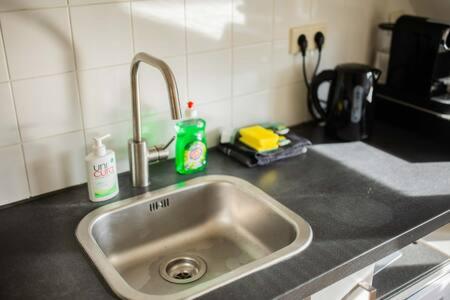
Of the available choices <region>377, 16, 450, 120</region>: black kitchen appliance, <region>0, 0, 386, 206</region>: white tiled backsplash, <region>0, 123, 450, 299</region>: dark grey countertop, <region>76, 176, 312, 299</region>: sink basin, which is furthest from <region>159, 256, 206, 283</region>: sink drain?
<region>377, 16, 450, 120</region>: black kitchen appliance

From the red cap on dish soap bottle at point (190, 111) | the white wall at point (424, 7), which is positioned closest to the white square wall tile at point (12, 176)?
the red cap on dish soap bottle at point (190, 111)

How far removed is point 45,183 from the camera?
1214 mm

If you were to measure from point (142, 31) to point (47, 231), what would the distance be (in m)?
0.52

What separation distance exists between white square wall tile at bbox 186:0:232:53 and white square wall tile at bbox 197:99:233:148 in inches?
6.4

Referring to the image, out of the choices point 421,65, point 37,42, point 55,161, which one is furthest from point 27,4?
point 421,65

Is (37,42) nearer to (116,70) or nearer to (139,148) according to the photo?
(116,70)

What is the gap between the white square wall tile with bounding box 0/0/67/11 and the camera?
3.40 feet

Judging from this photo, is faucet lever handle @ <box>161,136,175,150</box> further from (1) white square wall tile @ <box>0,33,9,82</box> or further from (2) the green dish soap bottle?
(1) white square wall tile @ <box>0,33,9,82</box>

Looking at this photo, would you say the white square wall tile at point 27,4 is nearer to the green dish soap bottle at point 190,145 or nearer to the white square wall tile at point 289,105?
the green dish soap bottle at point 190,145

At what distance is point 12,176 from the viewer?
1159 mm

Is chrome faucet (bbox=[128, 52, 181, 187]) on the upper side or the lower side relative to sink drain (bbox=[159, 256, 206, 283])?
upper

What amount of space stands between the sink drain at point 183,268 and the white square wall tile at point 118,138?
0.29m

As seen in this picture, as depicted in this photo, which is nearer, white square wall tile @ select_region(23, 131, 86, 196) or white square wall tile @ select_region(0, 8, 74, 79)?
white square wall tile @ select_region(0, 8, 74, 79)

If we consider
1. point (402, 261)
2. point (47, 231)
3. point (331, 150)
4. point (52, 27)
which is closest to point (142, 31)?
point (52, 27)
